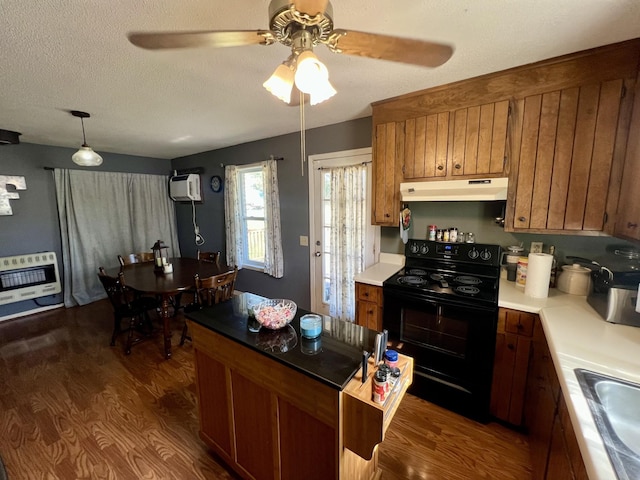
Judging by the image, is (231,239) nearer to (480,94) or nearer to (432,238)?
(432,238)

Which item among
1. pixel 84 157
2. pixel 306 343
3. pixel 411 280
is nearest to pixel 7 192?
pixel 84 157

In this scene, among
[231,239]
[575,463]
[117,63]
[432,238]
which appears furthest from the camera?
[231,239]

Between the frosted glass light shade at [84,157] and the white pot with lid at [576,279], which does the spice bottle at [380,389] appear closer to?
the white pot with lid at [576,279]

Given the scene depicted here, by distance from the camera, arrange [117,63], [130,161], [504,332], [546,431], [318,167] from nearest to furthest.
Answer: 1. [546,431]
2. [117,63]
3. [504,332]
4. [318,167]
5. [130,161]

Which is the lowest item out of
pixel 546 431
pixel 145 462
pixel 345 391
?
pixel 145 462

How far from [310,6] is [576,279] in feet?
7.25

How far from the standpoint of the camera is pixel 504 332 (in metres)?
1.68

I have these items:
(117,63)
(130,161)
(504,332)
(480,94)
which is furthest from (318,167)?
(130,161)

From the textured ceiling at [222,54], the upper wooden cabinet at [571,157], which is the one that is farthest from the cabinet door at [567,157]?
the textured ceiling at [222,54]

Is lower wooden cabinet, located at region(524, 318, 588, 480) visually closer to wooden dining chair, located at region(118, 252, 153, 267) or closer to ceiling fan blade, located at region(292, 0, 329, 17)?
ceiling fan blade, located at region(292, 0, 329, 17)

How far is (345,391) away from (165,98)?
241cm

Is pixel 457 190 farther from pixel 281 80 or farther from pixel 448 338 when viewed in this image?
pixel 281 80

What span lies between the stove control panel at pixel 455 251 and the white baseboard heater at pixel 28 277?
187 inches

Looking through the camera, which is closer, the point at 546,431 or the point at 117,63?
the point at 546,431
